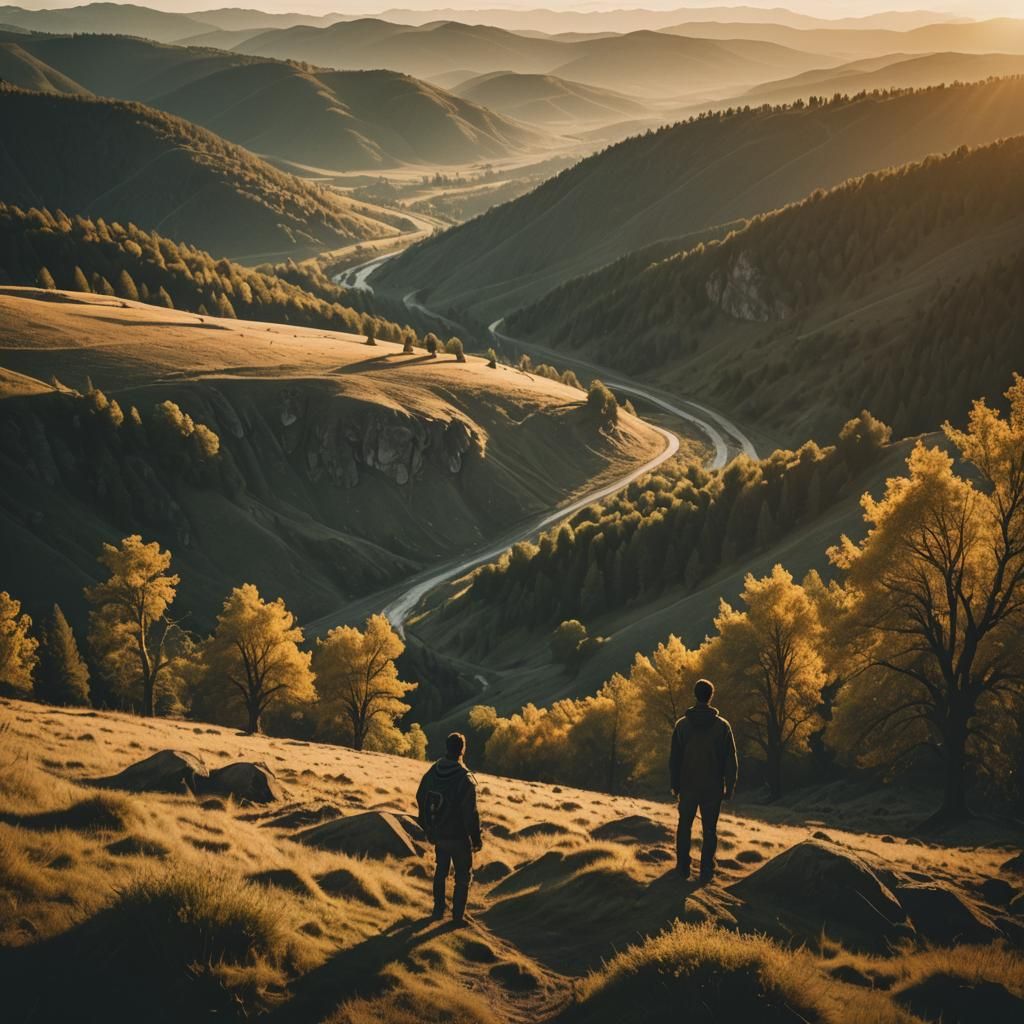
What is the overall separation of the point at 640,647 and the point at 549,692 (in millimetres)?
10114

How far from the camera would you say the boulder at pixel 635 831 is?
2589cm

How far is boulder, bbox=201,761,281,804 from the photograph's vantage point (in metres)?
27.4

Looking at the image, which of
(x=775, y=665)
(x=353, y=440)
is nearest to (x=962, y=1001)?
(x=775, y=665)

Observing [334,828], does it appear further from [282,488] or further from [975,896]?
[282,488]

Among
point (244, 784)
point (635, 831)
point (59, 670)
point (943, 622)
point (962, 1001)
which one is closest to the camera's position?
point (962, 1001)

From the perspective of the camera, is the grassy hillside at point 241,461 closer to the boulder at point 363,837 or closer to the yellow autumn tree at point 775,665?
the yellow autumn tree at point 775,665

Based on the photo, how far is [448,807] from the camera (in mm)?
18797

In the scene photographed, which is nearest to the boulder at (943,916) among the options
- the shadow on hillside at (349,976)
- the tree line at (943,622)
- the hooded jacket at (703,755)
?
the hooded jacket at (703,755)

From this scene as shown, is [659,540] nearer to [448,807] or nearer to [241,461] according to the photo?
[241,461]

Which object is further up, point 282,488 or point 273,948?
point 273,948

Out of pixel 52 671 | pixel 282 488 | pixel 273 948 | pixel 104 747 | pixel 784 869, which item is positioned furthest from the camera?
pixel 282 488

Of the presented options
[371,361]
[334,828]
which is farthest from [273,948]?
[371,361]

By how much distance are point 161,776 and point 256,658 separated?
128 feet

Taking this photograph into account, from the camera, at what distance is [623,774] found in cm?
7194
